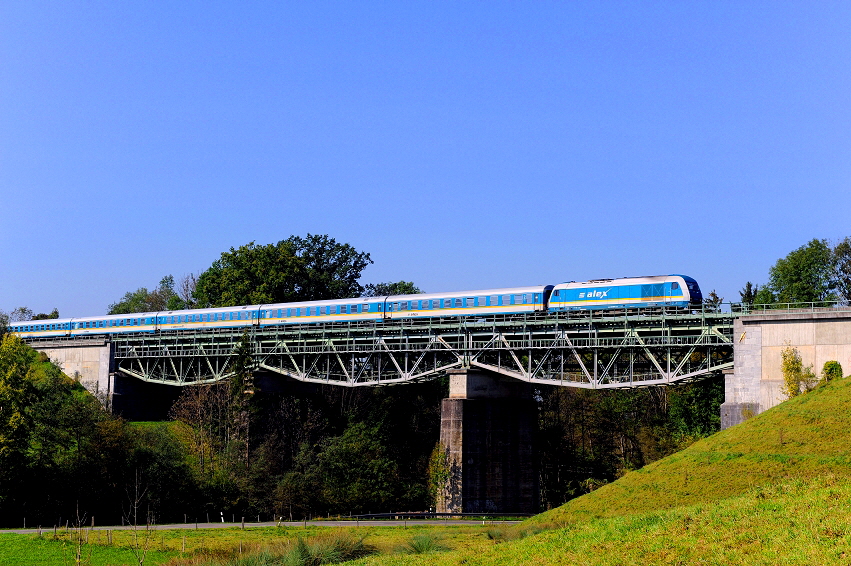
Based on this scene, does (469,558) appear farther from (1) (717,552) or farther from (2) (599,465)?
(2) (599,465)

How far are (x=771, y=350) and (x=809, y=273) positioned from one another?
4626cm

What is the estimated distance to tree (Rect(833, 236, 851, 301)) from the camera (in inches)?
3679

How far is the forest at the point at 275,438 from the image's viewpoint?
59.8 metres

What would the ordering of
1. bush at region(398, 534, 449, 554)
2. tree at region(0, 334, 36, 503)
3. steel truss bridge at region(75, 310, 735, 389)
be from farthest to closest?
steel truss bridge at region(75, 310, 735, 389) < tree at region(0, 334, 36, 503) < bush at region(398, 534, 449, 554)

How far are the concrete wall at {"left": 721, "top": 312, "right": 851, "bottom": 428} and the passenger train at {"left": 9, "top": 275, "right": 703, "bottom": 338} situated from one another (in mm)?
5939

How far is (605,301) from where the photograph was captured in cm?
6109

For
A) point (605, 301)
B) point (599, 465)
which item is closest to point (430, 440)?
point (599, 465)

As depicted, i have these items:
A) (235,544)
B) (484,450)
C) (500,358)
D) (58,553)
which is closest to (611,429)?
(484,450)

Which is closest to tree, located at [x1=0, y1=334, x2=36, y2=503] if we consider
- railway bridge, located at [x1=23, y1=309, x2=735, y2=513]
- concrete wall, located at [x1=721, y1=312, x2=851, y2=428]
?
railway bridge, located at [x1=23, y1=309, x2=735, y2=513]

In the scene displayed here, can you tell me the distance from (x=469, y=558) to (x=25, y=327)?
9259cm

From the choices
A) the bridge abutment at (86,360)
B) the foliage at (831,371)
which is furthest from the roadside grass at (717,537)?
the bridge abutment at (86,360)

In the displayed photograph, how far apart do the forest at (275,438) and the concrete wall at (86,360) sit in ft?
7.98

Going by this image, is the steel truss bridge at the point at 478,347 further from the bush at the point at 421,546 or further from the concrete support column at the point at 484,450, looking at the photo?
the bush at the point at 421,546

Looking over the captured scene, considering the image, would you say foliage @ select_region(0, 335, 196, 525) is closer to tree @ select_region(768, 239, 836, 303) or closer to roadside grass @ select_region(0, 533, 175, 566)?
roadside grass @ select_region(0, 533, 175, 566)
